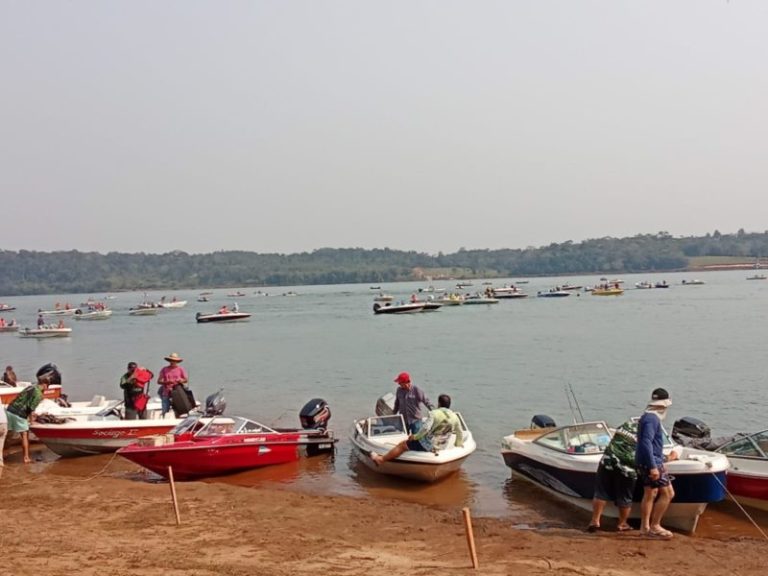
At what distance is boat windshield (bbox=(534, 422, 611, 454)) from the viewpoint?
13.7 metres

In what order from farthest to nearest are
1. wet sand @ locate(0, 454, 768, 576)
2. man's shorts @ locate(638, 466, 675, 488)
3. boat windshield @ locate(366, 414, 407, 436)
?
boat windshield @ locate(366, 414, 407, 436), man's shorts @ locate(638, 466, 675, 488), wet sand @ locate(0, 454, 768, 576)

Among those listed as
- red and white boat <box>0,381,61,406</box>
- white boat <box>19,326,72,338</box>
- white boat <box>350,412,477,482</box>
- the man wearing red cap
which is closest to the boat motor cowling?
white boat <box>350,412,477,482</box>

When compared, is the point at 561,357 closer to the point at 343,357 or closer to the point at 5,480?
the point at 343,357

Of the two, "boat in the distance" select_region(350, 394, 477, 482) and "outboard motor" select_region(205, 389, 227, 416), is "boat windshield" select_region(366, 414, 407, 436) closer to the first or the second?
"boat in the distance" select_region(350, 394, 477, 482)

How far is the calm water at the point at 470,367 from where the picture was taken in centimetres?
1803

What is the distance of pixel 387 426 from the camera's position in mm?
16953

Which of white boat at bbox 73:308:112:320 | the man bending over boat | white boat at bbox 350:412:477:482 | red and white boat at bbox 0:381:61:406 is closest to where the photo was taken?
white boat at bbox 350:412:477:482

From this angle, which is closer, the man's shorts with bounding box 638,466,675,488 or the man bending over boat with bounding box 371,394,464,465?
the man's shorts with bounding box 638,466,675,488

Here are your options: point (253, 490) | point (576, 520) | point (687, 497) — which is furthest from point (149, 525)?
point (687, 497)

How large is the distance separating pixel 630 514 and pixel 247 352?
44.5 metres

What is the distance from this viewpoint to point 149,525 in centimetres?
1137

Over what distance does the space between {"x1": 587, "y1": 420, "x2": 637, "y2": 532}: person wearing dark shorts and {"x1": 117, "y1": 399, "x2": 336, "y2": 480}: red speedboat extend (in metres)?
7.86

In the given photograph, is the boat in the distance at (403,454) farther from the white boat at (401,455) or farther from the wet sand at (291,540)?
the wet sand at (291,540)

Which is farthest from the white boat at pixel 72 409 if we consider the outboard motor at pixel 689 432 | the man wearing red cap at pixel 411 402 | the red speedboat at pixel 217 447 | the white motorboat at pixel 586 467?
the outboard motor at pixel 689 432
